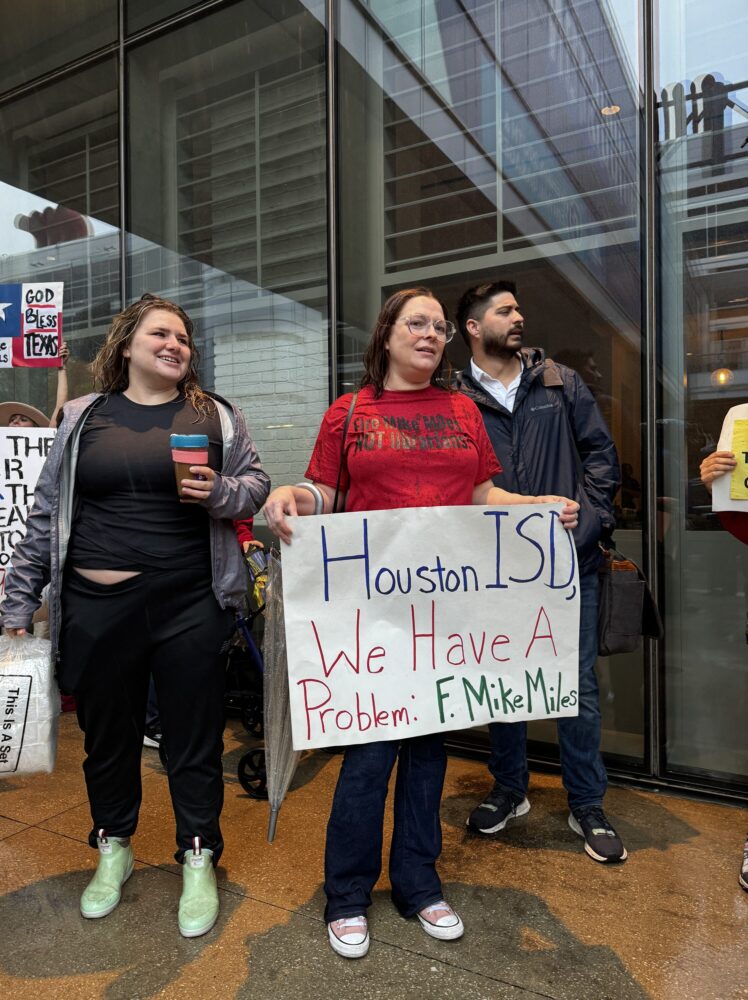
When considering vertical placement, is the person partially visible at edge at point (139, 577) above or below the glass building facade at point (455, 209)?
below

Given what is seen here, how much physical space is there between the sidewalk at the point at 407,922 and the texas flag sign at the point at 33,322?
2.59 metres

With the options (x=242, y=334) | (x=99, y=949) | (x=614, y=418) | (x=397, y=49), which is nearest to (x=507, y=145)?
(x=397, y=49)

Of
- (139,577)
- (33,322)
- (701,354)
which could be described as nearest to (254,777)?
(139,577)

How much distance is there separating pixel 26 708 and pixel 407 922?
1.36m

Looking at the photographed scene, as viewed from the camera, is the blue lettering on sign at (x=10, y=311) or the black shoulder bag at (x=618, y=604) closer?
the black shoulder bag at (x=618, y=604)

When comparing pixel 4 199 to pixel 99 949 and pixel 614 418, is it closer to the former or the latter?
pixel 614 418

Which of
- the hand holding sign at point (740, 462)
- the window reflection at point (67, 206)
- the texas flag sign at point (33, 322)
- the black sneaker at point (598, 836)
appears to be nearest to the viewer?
the hand holding sign at point (740, 462)

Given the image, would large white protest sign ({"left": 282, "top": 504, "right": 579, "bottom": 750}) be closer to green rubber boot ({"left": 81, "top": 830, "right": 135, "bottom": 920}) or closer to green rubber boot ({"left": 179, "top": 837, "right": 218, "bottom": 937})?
green rubber boot ({"left": 179, "top": 837, "right": 218, "bottom": 937})

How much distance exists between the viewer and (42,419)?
4.18m

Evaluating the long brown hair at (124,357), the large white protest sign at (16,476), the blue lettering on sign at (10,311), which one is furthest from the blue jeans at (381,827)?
the blue lettering on sign at (10,311)

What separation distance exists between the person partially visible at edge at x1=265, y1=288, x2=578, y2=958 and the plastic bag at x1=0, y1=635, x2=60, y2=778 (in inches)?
35.3

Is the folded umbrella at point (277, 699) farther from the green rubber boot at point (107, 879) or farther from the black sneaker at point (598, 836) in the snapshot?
the black sneaker at point (598, 836)

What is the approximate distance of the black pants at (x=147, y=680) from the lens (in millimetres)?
2320

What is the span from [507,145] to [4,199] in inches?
172
